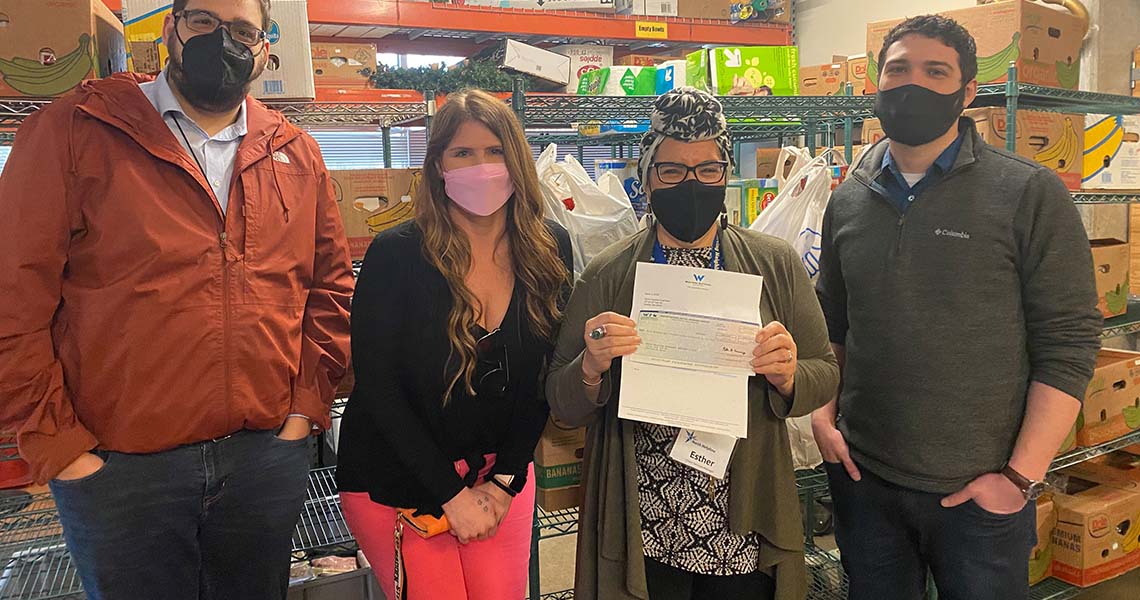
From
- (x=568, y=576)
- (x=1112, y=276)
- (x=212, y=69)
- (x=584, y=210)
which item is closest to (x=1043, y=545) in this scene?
(x=1112, y=276)

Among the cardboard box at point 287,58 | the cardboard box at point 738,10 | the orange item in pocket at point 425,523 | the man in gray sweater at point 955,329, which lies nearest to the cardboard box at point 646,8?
the cardboard box at point 738,10

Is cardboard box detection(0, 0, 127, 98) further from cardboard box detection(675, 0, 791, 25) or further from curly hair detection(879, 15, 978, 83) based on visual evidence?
cardboard box detection(675, 0, 791, 25)

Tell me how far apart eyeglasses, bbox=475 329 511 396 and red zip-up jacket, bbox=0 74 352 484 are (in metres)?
0.44

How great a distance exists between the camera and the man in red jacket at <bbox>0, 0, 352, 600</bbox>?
4.98ft

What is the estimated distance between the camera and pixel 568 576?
12.1 ft

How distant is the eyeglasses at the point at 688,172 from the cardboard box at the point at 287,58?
1197 millimetres

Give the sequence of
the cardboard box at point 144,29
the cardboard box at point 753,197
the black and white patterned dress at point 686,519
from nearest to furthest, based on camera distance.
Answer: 1. the black and white patterned dress at point 686,519
2. the cardboard box at point 144,29
3. the cardboard box at point 753,197

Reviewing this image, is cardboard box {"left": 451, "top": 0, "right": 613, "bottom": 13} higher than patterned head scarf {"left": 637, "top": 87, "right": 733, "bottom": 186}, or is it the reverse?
cardboard box {"left": 451, "top": 0, "right": 613, "bottom": 13}

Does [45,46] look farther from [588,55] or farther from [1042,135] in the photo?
[588,55]

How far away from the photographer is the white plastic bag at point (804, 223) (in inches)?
97.3

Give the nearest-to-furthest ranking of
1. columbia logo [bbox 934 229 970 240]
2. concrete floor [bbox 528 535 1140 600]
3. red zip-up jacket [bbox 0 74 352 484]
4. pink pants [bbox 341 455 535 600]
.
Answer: red zip-up jacket [bbox 0 74 352 484] < pink pants [bbox 341 455 535 600] < columbia logo [bbox 934 229 970 240] < concrete floor [bbox 528 535 1140 600]

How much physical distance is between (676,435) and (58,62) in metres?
1.81

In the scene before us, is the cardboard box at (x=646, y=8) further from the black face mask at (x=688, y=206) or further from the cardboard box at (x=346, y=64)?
the black face mask at (x=688, y=206)

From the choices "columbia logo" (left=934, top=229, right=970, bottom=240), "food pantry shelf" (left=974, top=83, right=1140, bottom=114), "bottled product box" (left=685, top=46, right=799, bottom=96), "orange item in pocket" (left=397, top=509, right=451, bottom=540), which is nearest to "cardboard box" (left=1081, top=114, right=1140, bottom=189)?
"food pantry shelf" (left=974, top=83, right=1140, bottom=114)
